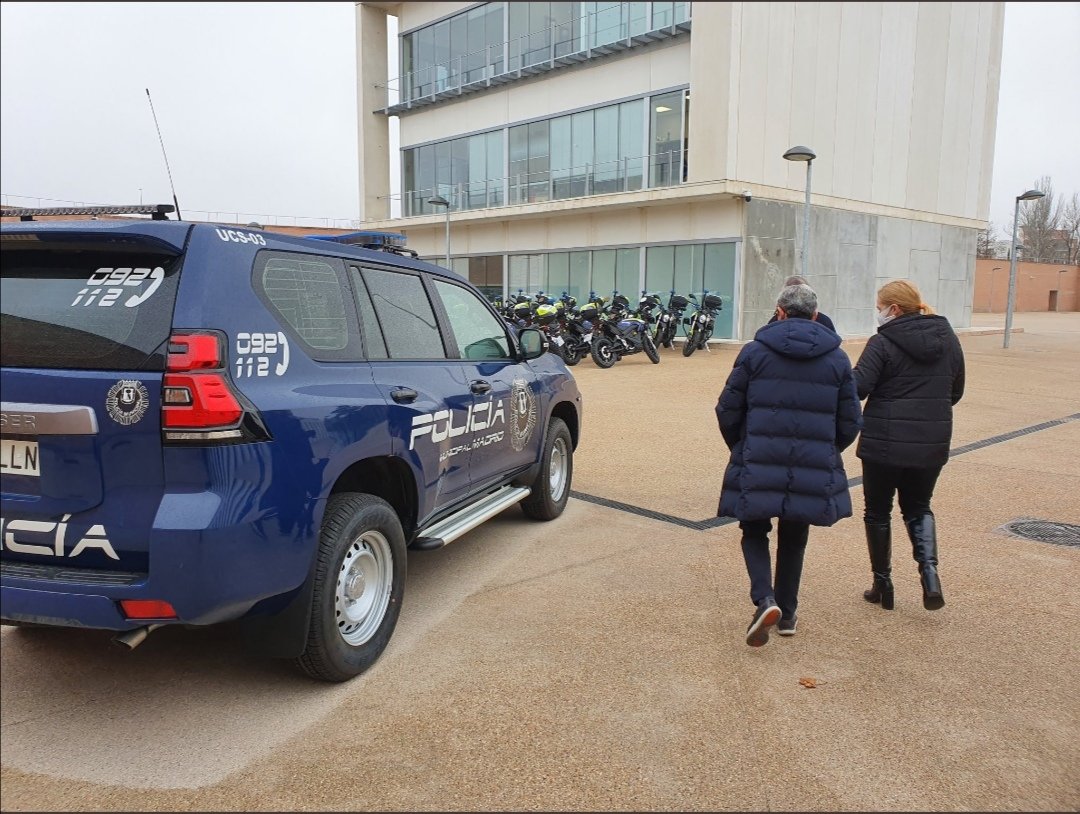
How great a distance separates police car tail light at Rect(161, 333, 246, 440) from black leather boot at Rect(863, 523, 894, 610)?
332 cm

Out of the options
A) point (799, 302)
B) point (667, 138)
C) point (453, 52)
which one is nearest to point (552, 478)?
point (799, 302)

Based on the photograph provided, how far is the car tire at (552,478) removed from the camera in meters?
5.72

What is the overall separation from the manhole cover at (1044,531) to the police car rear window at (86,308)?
5634 mm

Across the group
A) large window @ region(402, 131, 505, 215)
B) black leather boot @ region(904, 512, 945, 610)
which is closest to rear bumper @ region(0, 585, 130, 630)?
black leather boot @ region(904, 512, 945, 610)

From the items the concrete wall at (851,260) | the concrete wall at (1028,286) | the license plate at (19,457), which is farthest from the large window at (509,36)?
the concrete wall at (1028,286)

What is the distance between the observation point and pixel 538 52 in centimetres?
2709

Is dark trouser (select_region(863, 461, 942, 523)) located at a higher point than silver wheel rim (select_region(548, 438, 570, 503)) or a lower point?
higher

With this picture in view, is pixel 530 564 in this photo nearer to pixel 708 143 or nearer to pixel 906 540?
pixel 906 540

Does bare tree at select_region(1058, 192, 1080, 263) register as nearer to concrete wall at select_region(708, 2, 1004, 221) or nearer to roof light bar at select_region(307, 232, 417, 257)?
concrete wall at select_region(708, 2, 1004, 221)

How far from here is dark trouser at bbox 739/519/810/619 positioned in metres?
3.87

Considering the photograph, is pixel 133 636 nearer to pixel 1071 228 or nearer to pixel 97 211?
pixel 97 211

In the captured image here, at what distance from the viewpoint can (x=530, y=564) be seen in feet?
16.5

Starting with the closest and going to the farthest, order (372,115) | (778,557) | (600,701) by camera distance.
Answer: (600,701)
(778,557)
(372,115)

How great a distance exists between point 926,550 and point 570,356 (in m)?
13.0
